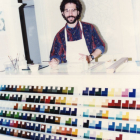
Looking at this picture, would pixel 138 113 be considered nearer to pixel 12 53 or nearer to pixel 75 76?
pixel 75 76

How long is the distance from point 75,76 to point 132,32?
2072 millimetres

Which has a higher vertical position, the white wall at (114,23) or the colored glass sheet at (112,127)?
the white wall at (114,23)

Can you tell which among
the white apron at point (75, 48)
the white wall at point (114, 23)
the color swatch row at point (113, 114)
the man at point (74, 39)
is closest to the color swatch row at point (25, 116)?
the color swatch row at point (113, 114)

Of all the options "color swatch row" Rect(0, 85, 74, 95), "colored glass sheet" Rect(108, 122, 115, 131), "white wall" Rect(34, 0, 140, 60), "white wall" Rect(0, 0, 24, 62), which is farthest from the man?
"colored glass sheet" Rect(108, 122, 115, 131)

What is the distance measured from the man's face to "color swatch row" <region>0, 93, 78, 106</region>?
152 centimetres

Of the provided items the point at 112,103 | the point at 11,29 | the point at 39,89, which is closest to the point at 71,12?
the point at 11,29

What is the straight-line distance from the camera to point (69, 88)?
1.62 meters

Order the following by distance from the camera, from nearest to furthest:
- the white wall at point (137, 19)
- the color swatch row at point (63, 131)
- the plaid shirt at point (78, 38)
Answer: the color swatch row at point (63, 131) → the plaid shirt at point (78, 38) → the white wall at point (137, 19)

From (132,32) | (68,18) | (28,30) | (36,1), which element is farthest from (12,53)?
(132,32)

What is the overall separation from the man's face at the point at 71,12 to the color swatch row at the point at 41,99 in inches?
59.7

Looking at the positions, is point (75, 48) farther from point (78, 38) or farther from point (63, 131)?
point (63, 131)

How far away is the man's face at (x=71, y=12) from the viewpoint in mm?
2818

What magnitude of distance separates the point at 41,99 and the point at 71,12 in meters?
1.59

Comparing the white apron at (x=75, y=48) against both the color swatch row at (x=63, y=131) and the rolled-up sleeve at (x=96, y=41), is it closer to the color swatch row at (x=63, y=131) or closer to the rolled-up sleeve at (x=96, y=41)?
the rolled-up sleeve at (x=96, y=41)
